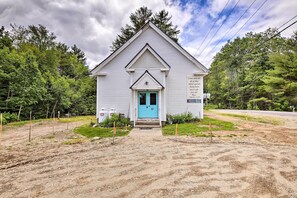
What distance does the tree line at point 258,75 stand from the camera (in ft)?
90.0

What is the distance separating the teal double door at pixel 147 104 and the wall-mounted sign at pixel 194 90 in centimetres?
291

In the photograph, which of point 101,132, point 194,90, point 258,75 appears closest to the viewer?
point 101,132

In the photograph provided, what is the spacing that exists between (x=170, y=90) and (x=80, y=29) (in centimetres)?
1797

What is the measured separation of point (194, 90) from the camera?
1347 centimetres

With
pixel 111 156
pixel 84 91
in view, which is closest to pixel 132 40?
pixel 111 156

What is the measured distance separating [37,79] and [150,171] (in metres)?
18.5

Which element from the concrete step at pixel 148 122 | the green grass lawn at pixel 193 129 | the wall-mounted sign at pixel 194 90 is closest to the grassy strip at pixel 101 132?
the concrete step at pixel 148 122

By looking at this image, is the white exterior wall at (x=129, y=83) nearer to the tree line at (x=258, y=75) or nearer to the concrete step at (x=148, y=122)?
the concrete step at (x=148, y=122)

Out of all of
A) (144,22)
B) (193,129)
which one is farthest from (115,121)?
(144,22)

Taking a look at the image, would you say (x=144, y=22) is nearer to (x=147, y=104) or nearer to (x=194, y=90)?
(x=194, y=90)

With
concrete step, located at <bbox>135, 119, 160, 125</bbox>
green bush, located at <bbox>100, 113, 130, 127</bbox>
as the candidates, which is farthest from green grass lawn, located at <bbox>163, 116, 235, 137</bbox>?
green bush, located at <bbox>100, 113, 130, 127</bbox>

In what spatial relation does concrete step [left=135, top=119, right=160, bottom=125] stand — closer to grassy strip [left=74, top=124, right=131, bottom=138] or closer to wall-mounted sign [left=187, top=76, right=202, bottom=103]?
grassy strip [left=74, top=124, right=131, bottom=138]

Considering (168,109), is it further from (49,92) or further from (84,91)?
(84,91)

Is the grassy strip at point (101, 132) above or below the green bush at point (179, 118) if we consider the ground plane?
below
